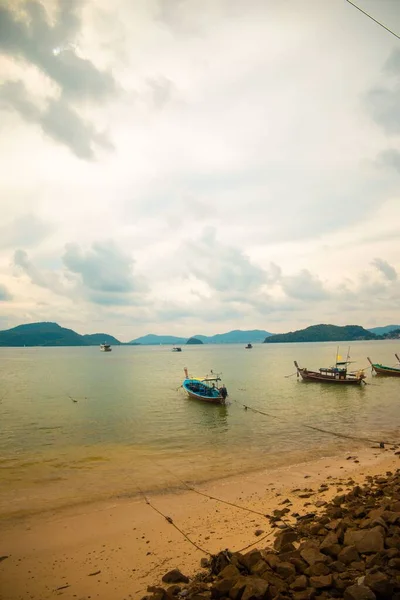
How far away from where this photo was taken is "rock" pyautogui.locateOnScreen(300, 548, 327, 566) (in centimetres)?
843

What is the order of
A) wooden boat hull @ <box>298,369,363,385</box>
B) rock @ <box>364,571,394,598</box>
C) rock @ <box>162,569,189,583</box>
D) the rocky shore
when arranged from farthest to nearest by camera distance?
wooden boat hull @ <box>298,369,363,385</box> < rock @ <box>162,569,189,583</box> < the rocky shore < rock @ <box>364,571,394,598</box>

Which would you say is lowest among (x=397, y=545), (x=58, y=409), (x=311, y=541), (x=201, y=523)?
(x=58, y=409)

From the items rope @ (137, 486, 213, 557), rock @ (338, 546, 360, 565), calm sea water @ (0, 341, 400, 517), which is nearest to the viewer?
rock @ (338, 546, 360, 565)

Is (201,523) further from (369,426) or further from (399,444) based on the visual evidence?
→ (369,426)

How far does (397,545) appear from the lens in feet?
27.5

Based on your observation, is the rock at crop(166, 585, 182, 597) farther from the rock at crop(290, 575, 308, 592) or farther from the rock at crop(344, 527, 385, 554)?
the rock at crop(344, 527, 385, 554)

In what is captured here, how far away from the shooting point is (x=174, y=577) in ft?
30.6

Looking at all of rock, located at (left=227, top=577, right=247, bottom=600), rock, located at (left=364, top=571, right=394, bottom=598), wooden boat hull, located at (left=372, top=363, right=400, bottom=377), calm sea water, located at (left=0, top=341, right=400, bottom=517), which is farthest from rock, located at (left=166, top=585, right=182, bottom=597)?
wooden boat hull, located at (left=372, top=363, right=400, bottom=377)

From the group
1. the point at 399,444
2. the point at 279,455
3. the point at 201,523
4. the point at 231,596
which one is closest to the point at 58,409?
the point at 279,455

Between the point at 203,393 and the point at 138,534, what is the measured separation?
1348 inches

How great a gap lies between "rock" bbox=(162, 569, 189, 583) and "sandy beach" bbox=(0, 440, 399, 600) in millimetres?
526

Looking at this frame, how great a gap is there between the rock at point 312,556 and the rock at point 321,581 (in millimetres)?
736

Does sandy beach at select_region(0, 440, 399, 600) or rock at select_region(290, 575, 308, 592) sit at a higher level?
rock at select_region(290, 575, 308, 592)

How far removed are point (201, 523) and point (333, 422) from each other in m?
24.3
